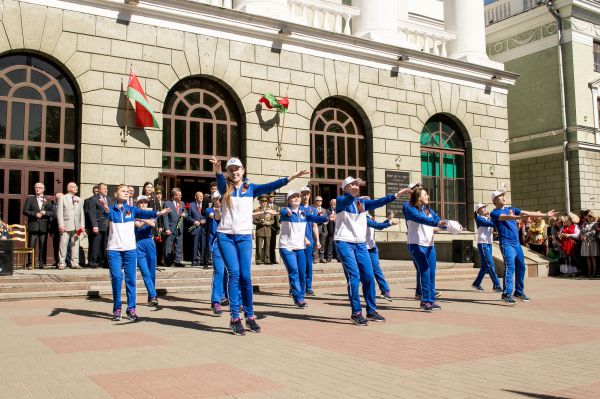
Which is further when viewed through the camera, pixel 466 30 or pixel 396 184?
pixel 466 30

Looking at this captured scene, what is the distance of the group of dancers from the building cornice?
312 inches

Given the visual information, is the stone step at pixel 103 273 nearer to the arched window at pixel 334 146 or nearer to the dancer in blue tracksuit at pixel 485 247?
the dancer in blue tracksuit at pixel 485 247

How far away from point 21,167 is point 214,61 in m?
6.29

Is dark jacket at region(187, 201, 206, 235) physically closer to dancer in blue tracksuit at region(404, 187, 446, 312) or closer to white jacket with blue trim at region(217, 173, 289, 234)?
dancer in blue tracksuit at region(404, 187, 446, 312)

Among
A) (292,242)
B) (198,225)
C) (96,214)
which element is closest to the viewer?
(292,242)

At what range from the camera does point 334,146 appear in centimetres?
2053

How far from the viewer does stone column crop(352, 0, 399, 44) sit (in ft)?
69.0

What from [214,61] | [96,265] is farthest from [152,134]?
[96,265]

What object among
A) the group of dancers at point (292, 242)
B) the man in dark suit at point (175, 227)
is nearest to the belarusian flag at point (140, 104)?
the man in dark suit at point (175, 227)

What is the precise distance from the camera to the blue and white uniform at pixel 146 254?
9.99 m

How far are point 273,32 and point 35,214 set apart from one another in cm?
919

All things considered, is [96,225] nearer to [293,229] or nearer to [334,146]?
[293,229]

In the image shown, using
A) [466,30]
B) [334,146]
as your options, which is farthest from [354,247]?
[466,30]

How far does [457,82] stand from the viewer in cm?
2334
